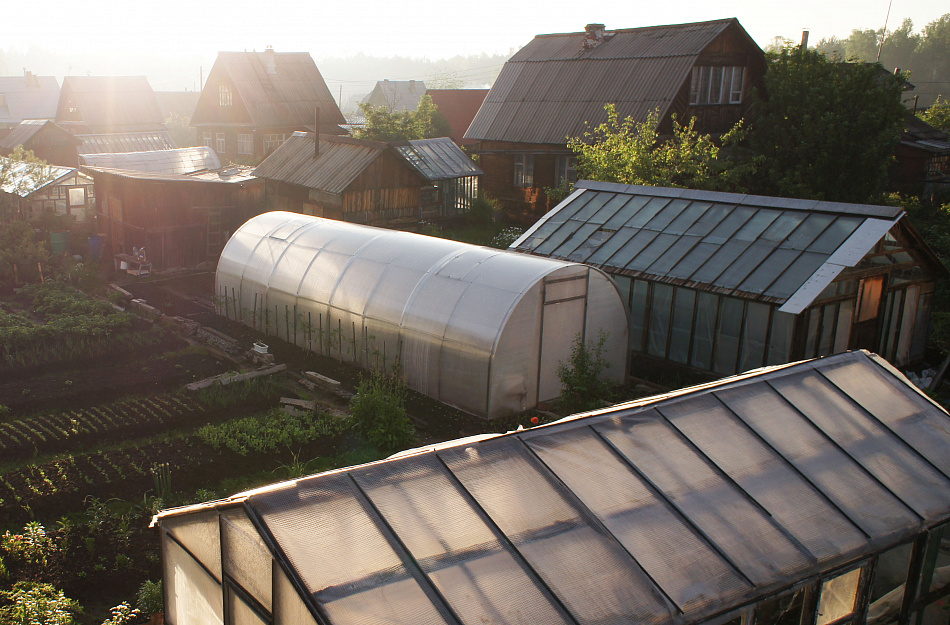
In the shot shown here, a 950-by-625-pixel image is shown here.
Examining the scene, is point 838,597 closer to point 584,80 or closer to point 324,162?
point 324,162

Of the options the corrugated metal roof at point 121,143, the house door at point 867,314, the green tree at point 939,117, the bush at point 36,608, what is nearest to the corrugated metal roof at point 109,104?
the corrugated metal roof at point 121,143

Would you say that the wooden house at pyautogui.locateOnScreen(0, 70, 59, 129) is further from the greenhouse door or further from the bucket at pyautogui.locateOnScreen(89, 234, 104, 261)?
the greenhouse door

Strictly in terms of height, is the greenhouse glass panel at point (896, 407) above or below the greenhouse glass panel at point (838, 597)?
above

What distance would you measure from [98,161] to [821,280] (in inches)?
1096

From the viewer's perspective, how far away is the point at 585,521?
612 centimetres

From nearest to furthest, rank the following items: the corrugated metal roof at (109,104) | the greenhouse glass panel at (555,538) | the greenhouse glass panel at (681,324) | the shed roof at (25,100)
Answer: the greenhouse glass panel at (555,538) → the greenhouse glass panel at (681,324) → the corrugated metal roof at (109,104) → the shed roof at (25,100)

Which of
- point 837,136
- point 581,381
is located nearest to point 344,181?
point 581,381

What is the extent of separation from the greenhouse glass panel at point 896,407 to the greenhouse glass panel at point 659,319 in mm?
6394

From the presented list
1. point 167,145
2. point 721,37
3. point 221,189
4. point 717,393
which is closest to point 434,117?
point 167,145

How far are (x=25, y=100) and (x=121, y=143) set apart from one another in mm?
29434

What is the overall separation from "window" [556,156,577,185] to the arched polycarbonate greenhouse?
46.3 feet

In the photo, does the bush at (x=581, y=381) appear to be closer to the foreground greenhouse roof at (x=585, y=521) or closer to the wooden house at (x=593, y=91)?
the foreground greenhouse roof at (x=585, y=521)

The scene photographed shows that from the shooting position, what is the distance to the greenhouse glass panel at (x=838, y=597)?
252 inches

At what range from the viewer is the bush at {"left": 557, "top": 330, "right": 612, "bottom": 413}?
44.4 ft
